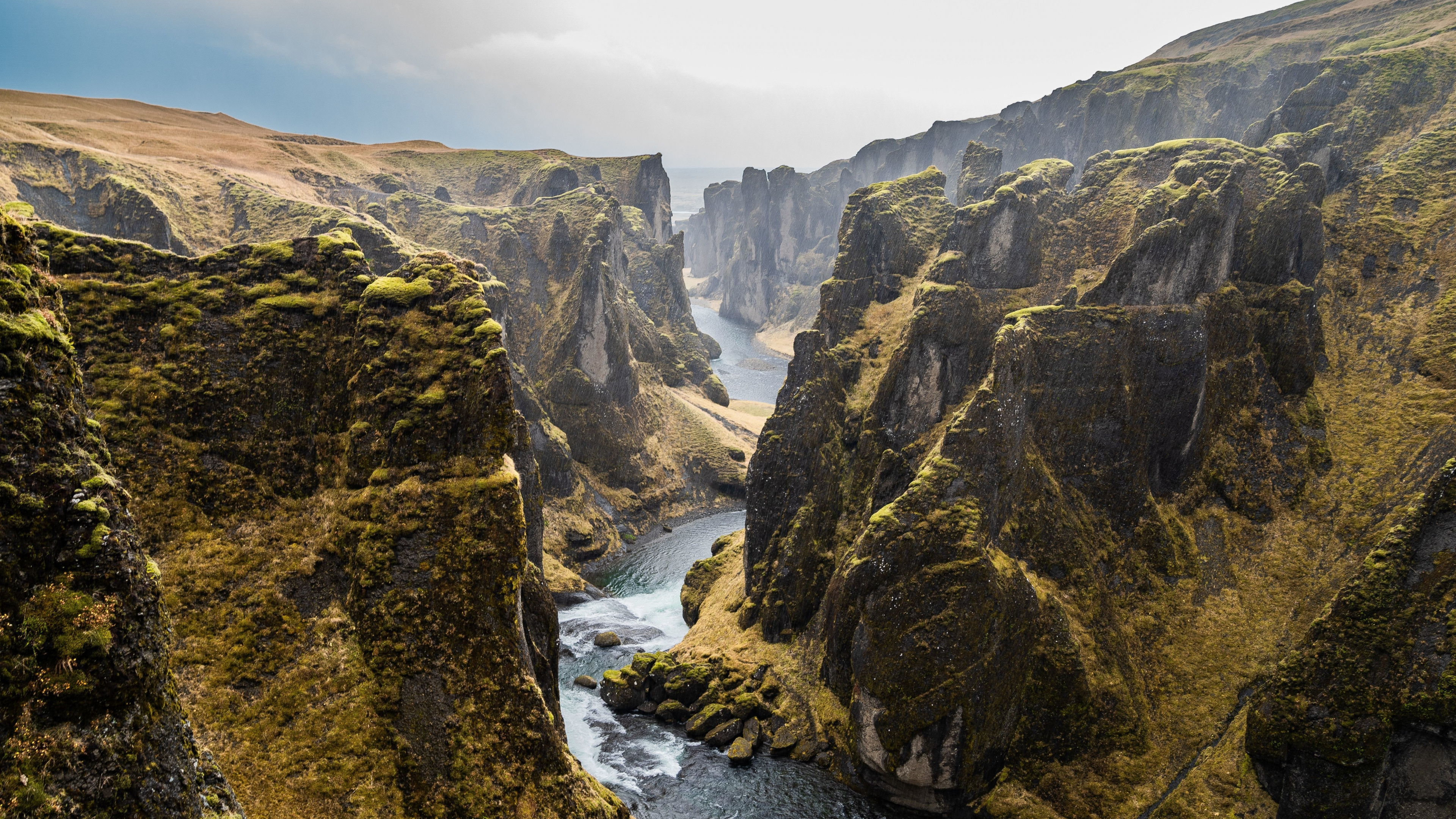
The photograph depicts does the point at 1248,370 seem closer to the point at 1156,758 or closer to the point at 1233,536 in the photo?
the point at 1233,536

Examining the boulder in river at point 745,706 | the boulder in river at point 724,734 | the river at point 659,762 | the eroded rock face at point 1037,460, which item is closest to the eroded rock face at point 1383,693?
the eroded rock face at point 1037,460

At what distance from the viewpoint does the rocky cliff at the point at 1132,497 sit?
36.5 metres

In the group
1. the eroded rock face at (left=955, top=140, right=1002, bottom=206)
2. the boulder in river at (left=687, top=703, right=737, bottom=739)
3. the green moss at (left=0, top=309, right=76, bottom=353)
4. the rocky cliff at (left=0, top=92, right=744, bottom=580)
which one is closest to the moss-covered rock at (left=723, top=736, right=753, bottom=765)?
the boulder in river at (left=687, top=703, right=737, bottom=739)

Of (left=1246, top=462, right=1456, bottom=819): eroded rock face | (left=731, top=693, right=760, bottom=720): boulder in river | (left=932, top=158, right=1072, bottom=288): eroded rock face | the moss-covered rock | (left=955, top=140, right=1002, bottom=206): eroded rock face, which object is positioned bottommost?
the moss-covered rock

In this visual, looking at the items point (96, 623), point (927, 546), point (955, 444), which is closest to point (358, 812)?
point (96, 623)

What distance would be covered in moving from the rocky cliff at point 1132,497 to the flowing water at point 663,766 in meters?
2.72

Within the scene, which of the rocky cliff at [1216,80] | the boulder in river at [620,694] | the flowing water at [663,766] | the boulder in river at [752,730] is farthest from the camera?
the rocky cliff at [1216,80]

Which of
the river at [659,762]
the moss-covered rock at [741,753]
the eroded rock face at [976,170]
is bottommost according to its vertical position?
the river at [659,762]

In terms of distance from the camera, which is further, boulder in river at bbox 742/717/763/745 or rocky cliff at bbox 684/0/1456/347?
rocky cliff at bbox 684/0/1456/347

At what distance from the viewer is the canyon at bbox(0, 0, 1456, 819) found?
71.5ft

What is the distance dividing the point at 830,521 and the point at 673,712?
60.5 ft

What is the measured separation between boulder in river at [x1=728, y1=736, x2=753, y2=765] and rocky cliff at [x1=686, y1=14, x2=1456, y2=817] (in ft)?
14.8

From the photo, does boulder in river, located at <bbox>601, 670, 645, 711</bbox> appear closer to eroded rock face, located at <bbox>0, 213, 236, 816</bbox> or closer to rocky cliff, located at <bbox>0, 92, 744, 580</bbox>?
rocky cliff, located at <bbox>0, 92, 744, 580</bbox>

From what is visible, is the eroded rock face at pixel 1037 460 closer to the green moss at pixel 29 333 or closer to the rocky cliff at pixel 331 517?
the rocky cliff at pixel 331 517
